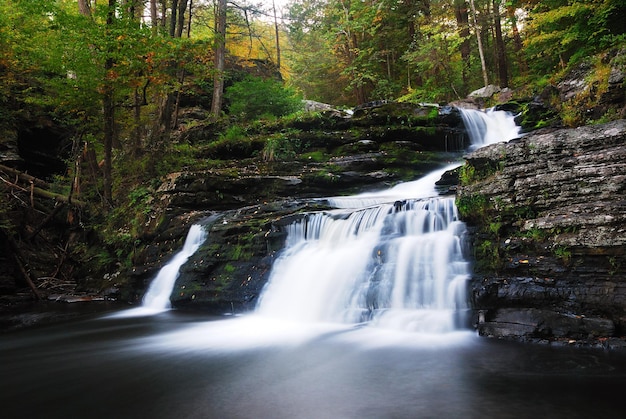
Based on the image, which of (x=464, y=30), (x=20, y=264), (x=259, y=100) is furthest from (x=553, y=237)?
(x=464, y=30)

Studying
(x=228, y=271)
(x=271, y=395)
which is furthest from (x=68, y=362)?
(x=228, y=271)

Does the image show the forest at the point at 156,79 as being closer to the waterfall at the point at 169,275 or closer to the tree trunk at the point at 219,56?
the tree trunk at the point at 219,56

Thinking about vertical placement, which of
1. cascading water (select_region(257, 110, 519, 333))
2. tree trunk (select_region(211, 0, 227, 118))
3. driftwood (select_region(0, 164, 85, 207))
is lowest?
cascading water (select_region(257, 110, 519, 333))

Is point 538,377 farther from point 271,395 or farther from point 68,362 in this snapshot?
point 68,362

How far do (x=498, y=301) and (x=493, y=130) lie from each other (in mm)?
8994

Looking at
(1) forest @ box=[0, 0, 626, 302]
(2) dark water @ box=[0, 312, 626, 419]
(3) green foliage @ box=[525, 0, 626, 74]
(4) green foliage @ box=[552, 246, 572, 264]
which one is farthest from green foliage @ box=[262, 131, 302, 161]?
(4) green foliage @ box=[552, 246, 572, 264]

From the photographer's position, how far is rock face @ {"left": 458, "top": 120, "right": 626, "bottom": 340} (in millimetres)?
4441

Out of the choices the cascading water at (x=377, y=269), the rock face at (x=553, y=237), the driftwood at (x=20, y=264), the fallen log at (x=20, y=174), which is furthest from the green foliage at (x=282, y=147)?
the rock face at (x=553, y=237)

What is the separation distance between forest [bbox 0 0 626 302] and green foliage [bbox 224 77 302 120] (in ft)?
0.15

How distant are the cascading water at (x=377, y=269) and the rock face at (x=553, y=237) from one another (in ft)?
1.19

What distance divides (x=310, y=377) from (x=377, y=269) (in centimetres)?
253

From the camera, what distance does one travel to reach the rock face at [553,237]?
4.44m

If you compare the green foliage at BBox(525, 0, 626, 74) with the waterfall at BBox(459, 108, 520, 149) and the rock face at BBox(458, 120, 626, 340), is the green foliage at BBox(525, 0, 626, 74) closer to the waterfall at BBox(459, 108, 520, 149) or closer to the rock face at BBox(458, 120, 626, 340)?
the waterfall at BBox(459, 108, 520, 149)

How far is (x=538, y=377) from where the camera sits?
3.52 meters
